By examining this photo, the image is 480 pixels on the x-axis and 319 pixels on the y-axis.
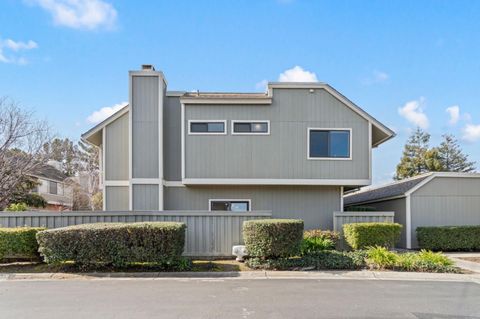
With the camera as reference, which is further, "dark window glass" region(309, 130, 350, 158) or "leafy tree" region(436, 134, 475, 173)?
"leafy tree" region(436, 134, 475, 173)

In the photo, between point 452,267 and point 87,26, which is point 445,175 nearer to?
point 452,267

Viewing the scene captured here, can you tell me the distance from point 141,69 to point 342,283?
11399mm

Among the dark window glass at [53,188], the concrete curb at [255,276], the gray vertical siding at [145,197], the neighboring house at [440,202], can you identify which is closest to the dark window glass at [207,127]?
the gray vertical siding at [145,197]

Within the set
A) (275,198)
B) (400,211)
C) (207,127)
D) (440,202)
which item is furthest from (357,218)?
(207,127)

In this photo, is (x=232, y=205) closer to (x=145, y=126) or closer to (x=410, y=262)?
(x=145, y=126)

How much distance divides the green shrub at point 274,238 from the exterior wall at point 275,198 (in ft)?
16.1

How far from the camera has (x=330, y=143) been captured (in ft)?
51.4

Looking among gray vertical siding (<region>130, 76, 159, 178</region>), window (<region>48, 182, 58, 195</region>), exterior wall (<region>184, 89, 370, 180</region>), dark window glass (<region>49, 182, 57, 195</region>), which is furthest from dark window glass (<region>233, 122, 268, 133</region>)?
dark window glass (<region>49, 182, 57, 195</region>)

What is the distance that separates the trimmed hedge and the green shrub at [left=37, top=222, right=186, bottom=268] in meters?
10.6

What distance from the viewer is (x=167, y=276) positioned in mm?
10070

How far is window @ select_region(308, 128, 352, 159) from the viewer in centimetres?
1559

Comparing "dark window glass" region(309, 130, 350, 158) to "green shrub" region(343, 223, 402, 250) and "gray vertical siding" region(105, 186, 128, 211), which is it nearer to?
"green shrub" region(343, 223, 402, 250)

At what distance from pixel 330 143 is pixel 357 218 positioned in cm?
320

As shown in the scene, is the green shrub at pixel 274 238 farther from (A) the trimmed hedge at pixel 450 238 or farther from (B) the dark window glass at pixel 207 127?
(A) the trimmed hedge at pixel 450 238
